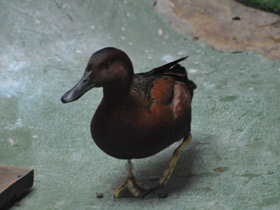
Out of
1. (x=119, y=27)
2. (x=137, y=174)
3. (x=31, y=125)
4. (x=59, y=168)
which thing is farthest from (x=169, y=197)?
(x=119, y=27)

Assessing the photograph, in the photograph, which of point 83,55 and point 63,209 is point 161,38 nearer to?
point 83,55

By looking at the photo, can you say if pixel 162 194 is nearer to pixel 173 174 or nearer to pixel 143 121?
pixel 173 174

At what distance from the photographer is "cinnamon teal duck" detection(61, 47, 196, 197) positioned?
2543 mm

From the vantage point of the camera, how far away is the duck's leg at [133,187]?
115 inches

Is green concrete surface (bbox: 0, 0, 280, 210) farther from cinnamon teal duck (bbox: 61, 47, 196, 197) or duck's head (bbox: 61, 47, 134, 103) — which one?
duck's head (bbox: 61, 47, 134, 103)

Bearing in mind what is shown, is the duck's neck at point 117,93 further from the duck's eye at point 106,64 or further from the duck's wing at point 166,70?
the duck's wing at point 166,70

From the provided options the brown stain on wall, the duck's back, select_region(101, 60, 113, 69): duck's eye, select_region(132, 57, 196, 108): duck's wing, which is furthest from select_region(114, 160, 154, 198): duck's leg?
the brown stain on wall

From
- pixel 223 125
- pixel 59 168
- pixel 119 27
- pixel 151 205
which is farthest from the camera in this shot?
pixel 119 27

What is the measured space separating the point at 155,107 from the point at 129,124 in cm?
22

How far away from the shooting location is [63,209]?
2.83m

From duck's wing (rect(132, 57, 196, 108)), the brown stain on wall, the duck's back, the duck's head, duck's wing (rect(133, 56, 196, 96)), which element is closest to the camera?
the duck's head

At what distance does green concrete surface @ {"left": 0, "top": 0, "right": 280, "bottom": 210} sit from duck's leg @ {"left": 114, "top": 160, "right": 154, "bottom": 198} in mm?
45

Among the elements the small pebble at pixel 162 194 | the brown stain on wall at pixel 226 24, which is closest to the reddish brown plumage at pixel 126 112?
the small pebble at pixel 162 194

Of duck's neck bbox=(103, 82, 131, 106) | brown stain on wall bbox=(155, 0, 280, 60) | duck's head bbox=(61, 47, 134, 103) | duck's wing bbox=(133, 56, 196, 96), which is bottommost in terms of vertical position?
brown stain on wall bbox=(155, 0, 280, 60)
